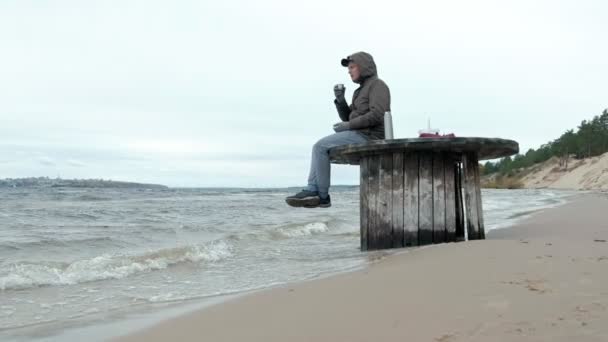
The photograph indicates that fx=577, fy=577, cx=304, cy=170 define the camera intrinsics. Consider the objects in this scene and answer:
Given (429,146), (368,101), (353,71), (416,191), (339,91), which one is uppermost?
(353,71)

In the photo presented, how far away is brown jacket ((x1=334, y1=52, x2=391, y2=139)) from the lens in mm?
5871

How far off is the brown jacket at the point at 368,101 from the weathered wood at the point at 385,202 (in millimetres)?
466

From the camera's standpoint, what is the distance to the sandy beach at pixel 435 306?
2.31 metres

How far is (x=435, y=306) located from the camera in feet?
8.96

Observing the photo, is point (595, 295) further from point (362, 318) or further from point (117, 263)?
point (117, 263)

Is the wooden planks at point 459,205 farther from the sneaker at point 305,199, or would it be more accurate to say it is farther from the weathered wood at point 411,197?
the sneaker at point 305,199

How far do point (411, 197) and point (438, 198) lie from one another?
10.5 inches

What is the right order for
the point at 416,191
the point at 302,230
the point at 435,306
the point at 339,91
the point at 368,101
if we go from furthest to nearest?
the point at 302,230 < the point at 339,91 < the point at 368,101 < the point at 416,191 < the point at 435,306

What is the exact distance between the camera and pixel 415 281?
11.1 ft

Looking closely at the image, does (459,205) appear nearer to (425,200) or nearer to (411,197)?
(425,200)

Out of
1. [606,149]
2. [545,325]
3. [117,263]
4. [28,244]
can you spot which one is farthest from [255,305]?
[606,149]

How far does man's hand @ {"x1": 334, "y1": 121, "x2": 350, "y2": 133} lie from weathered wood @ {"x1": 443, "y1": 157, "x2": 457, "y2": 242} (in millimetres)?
1088

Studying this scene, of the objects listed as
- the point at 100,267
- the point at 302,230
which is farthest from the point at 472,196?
the point at 302,230

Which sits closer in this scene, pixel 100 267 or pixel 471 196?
pixel 471 196
